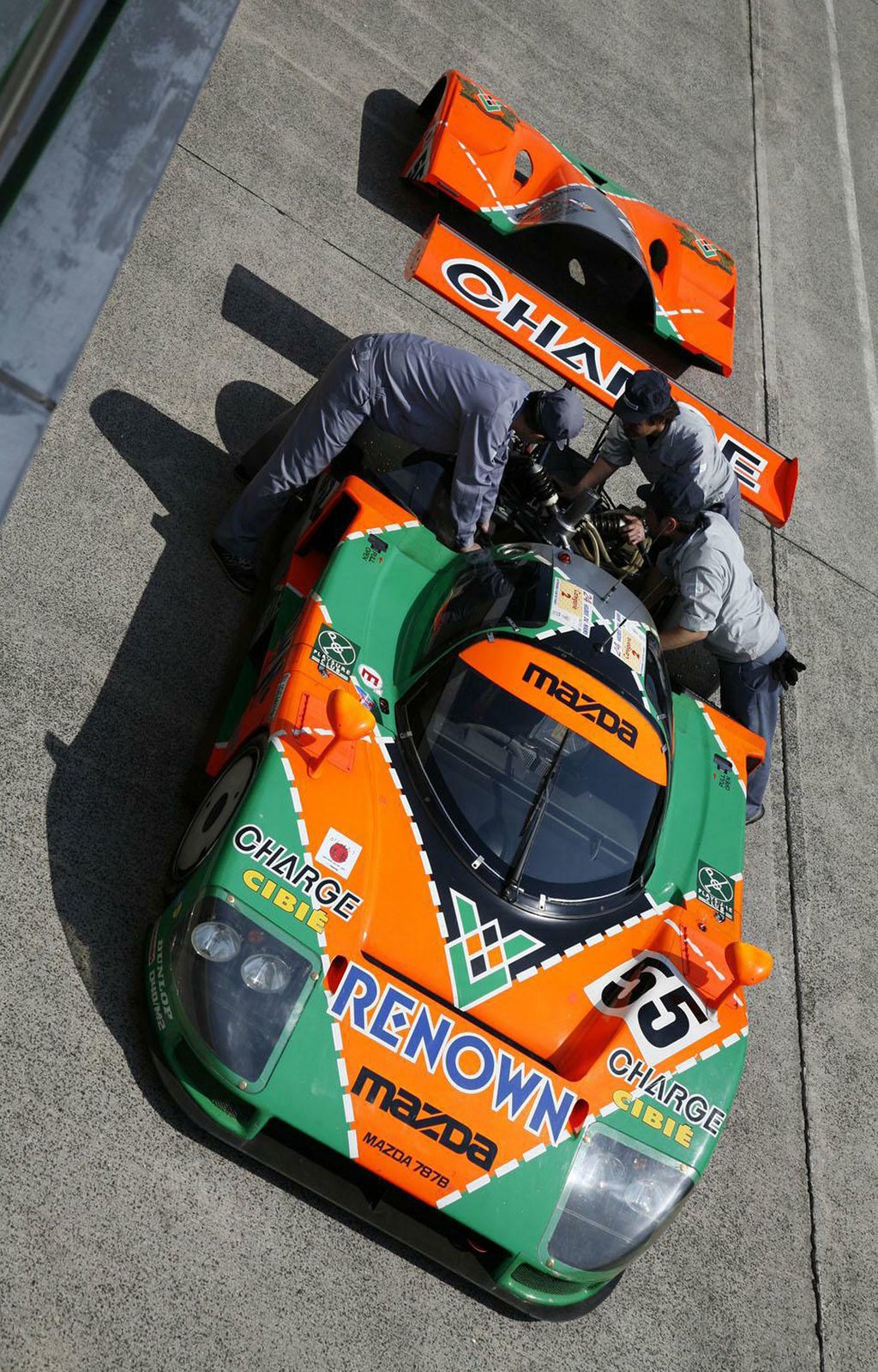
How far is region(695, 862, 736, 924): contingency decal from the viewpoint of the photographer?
507 cm

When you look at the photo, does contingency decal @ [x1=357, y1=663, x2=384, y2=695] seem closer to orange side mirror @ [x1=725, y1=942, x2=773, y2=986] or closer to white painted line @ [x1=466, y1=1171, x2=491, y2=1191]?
orange side mirror @ [x1=725, y1=942, x2=773, y2=986]

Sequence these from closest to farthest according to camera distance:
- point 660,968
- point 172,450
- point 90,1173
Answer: point 90,1173 < point 660,968 < point 172,450

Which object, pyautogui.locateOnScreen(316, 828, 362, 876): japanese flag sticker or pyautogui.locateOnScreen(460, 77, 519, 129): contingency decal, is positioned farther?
pyautogui.locateOnScreen(460, 77, 519, 129): contingency decal

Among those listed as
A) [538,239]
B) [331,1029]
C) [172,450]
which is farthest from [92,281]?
[538,239]

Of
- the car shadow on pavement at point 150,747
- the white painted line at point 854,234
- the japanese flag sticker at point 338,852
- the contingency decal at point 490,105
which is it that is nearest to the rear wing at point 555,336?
the car shadow on pavement at point 150,747

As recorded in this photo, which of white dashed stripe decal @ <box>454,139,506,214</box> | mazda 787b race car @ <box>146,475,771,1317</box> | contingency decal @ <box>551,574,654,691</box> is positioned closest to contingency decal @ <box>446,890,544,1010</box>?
mazda 787b race car @ <box>146,475,771,1317</box>

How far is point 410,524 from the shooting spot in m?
5.50

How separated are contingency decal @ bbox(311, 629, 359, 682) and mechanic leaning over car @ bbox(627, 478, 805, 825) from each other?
2002 mm

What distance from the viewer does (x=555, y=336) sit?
21.3 ft

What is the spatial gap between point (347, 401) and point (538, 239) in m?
3.77

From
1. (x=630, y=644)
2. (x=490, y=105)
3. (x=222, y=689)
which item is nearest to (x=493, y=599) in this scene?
(x=630, y=644)

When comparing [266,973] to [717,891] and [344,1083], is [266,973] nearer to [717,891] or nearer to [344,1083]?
[344,1083]

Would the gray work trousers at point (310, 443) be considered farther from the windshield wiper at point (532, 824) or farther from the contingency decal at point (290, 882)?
the contingency decal at point (290, 882)

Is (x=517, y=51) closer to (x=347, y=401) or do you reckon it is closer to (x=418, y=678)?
(x=347, y=401)
